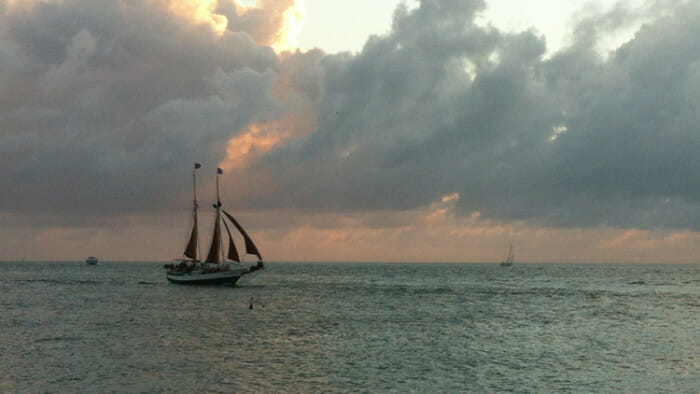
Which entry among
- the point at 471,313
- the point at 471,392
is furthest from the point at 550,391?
the point at 471,313

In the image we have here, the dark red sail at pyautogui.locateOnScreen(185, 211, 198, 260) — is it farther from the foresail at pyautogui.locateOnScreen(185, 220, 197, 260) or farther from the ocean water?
the ocean water

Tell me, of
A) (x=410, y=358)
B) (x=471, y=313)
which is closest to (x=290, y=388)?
(x=410, y=358)

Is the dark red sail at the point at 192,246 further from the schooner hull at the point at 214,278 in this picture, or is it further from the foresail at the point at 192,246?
the schooner hull at the point at 214,278

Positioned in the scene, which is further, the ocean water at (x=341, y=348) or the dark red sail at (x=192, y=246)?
the dark red sail at (x=192, y=246)

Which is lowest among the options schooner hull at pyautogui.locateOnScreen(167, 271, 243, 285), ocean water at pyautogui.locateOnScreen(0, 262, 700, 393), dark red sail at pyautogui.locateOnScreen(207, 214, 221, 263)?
ocean water at pyautogui.locateOnScreen(0, 262, 700, 393)

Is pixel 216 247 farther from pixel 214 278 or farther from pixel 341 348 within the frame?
pixel 341 348

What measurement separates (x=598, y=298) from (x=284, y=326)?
213 feet

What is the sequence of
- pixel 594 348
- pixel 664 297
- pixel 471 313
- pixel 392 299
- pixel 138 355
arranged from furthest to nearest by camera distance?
pixel 664 297 < pixel 392 299 < pixel 471 313 < pixel 594 348 < pixel 138 355

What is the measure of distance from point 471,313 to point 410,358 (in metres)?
35.6

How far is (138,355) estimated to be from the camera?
44.4 meters

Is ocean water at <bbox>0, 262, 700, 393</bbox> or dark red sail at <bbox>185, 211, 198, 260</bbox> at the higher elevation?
dark red sail at <bbox>185, 211, 198, 260</bbox>

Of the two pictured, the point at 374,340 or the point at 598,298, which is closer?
the point at 374,340

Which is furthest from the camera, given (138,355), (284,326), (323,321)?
(323,321)

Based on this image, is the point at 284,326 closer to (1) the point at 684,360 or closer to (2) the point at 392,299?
(1) the point at 684,360
